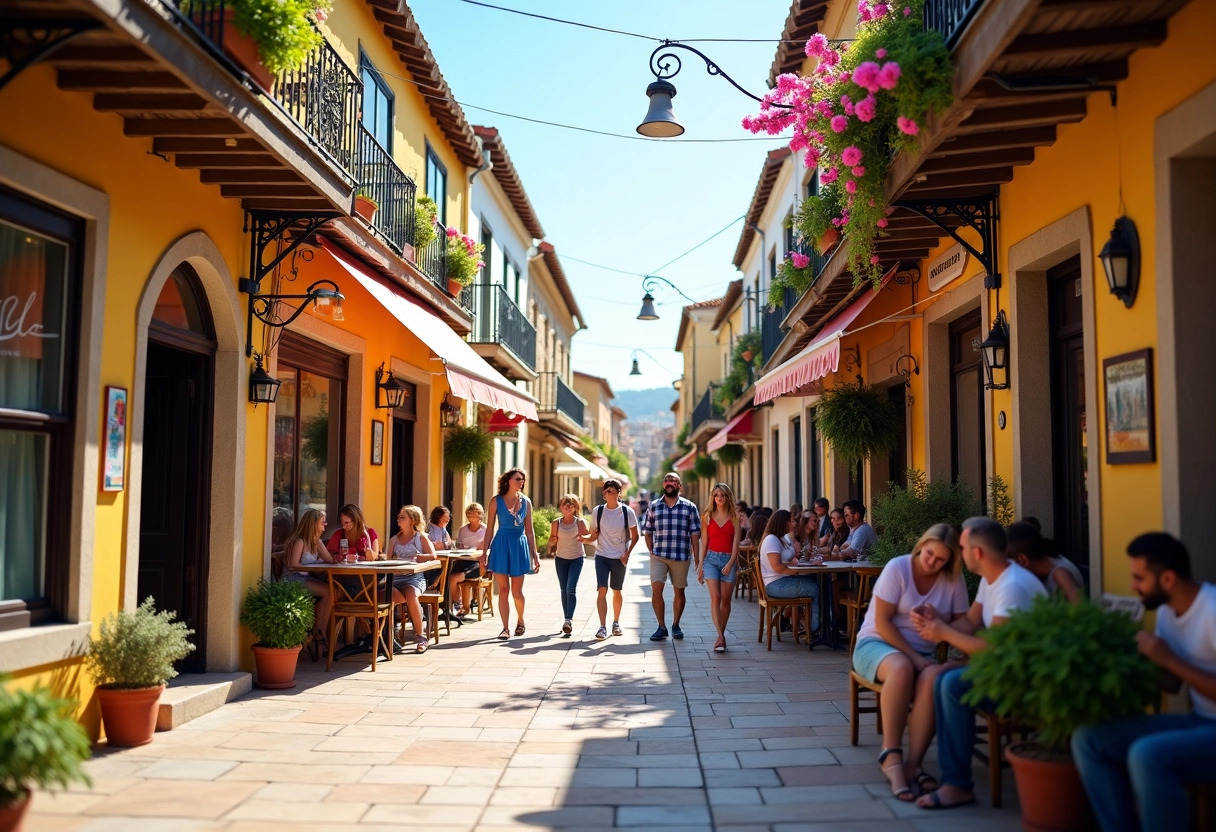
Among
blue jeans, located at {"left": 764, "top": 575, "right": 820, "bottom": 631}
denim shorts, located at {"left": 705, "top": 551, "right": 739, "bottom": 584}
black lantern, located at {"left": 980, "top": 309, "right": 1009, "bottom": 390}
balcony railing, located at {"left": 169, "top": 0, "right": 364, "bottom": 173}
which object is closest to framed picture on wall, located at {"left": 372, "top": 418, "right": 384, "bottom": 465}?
balcony railing, located at {"left": 169, "top": 0, "right": 364, "bottom": 173}

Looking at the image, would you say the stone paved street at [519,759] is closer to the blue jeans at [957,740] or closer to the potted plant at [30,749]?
the blue jeans at [957,740]

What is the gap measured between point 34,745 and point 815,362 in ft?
23.2

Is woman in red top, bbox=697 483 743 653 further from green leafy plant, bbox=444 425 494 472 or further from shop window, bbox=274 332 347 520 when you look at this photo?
green leafy plant, bbox=444 425 494 472

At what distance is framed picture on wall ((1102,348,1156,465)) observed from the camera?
502 centimetres

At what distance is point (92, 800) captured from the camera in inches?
188

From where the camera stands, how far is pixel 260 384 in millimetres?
7922

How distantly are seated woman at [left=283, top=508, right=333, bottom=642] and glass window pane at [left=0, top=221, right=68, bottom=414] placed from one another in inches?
133

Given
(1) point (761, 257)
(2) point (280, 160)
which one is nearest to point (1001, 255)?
(2) point (280, 160)

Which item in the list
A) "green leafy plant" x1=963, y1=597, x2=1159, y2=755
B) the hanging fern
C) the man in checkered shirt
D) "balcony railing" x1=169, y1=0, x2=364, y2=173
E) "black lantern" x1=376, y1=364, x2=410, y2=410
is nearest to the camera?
"green leafy plant" x1=963, y1=597, x2=1159, y2=755

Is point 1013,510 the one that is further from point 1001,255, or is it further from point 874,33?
point 874,33

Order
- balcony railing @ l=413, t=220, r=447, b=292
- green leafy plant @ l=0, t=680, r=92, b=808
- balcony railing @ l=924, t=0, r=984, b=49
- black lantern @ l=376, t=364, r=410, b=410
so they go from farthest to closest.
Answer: balcony railing @ l=413, t=220, r=447, b=292 → black lantern @ l=376, t=364, r=410, b=410 → balcony railing @ l=924, t=0, r=984, b=49 → green leafy plant @ l=0, t=680, r=92, b=808

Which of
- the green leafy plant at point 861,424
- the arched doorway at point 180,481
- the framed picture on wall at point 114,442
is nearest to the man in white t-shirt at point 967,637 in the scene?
the framed picture on wall at point 114,442

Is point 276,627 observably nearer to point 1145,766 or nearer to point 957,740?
point 957,740

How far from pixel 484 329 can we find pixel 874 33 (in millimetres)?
10635
